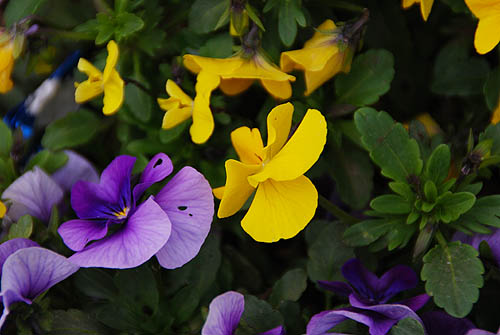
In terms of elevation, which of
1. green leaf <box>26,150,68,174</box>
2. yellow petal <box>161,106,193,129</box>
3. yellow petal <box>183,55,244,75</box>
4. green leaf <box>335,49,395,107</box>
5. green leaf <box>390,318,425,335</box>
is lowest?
green leaf <box>390,318,425,335</box>

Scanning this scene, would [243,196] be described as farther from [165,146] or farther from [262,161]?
[165,146]

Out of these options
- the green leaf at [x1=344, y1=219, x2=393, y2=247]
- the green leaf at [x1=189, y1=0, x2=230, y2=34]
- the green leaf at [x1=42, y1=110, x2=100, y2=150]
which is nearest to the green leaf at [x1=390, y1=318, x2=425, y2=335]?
the green leaf at [x1=344, y1=219, x2=393, y2=247]

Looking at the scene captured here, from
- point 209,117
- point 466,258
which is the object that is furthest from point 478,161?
point 209,117

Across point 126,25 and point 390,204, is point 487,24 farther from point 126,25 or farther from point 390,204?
point 126,25

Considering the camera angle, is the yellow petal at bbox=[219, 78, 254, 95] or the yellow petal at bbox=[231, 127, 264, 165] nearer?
the yellow petal at bbox=[231, 127, 264, 165]

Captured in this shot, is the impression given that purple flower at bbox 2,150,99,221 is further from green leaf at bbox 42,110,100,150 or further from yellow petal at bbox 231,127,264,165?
yellow petal at bbox 231,127,264,165

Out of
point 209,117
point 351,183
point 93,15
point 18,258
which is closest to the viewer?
point 18,258
